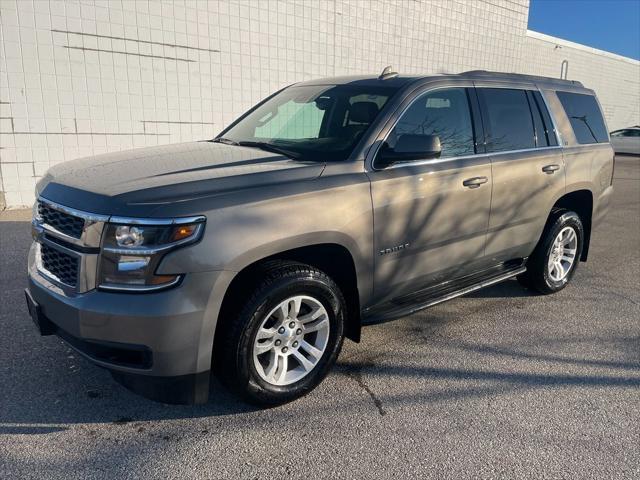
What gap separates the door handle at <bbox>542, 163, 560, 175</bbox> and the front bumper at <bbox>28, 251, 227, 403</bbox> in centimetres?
330

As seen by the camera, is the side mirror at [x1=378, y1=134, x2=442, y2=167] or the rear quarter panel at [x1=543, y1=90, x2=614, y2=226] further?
the rear quarter panel at [x1=543, y1=90, x2=614, y2=226]

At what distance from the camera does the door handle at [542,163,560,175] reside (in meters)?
4.65

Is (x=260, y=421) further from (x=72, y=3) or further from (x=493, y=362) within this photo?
(x=72, y=3)

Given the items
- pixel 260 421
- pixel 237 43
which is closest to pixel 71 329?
pixel 260 421

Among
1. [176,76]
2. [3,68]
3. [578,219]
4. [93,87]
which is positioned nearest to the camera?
[578,219]

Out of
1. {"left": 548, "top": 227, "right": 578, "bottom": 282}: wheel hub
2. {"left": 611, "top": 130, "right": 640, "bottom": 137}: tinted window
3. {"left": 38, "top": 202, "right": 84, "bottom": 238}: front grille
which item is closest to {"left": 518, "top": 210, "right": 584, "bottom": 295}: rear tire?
{"left": 548, "top": 227, "right": 578, "bottom": 282}: wheel hub

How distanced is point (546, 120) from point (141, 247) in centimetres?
393

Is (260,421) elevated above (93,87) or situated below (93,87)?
below

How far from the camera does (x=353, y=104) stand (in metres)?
3.85

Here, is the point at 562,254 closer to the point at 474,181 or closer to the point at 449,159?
the point at 474,181

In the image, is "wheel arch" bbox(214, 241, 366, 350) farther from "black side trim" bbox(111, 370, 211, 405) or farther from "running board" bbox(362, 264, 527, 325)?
"black side trim" bbox(111, 370, 211, 405)

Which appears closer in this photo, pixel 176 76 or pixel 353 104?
pixel 353 104

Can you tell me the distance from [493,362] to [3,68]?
8026 mm

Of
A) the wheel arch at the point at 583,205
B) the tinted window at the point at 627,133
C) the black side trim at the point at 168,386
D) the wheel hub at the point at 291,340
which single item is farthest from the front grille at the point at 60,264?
the tinted window at the point at 627,133
